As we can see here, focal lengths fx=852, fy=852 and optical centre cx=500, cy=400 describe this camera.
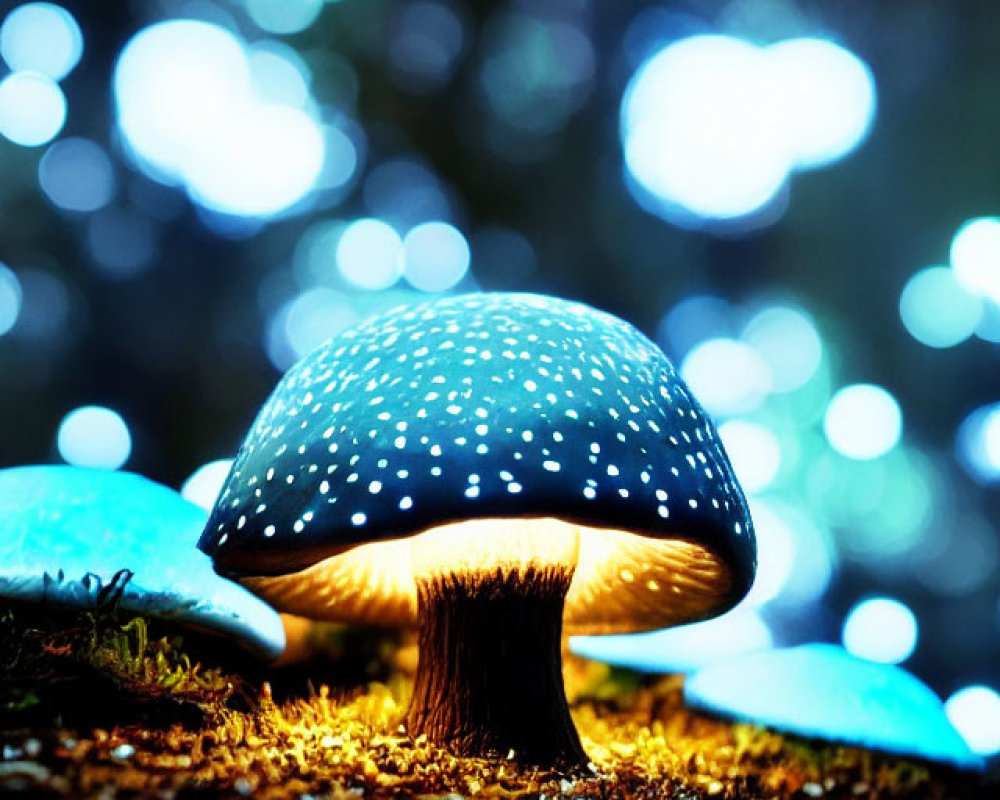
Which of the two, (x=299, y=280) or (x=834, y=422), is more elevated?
(x=299, y=280)

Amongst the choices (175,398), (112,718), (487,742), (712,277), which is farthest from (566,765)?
(712,277)

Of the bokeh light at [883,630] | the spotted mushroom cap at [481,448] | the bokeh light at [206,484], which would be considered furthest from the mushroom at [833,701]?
the bokeh light at [883,630]

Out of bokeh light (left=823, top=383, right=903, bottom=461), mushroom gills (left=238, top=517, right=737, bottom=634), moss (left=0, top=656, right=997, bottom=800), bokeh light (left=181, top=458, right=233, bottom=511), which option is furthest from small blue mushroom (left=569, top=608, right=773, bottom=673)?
bokeh light (left=823, top=383, right=903, bottom=461)

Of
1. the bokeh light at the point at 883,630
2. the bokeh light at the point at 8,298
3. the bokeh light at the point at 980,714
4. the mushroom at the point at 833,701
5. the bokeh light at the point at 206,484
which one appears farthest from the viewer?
the bokeh light at the point at 883,630

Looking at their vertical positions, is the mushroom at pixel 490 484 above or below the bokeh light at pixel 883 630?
above

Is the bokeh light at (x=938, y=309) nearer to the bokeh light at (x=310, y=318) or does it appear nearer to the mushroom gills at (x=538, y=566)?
the bokeh light at (x=310, y=318)

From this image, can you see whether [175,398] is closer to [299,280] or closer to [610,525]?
[299,280]

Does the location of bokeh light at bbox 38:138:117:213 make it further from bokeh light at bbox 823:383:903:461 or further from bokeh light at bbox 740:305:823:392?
bokeh light at bbox 823:383:903:461
